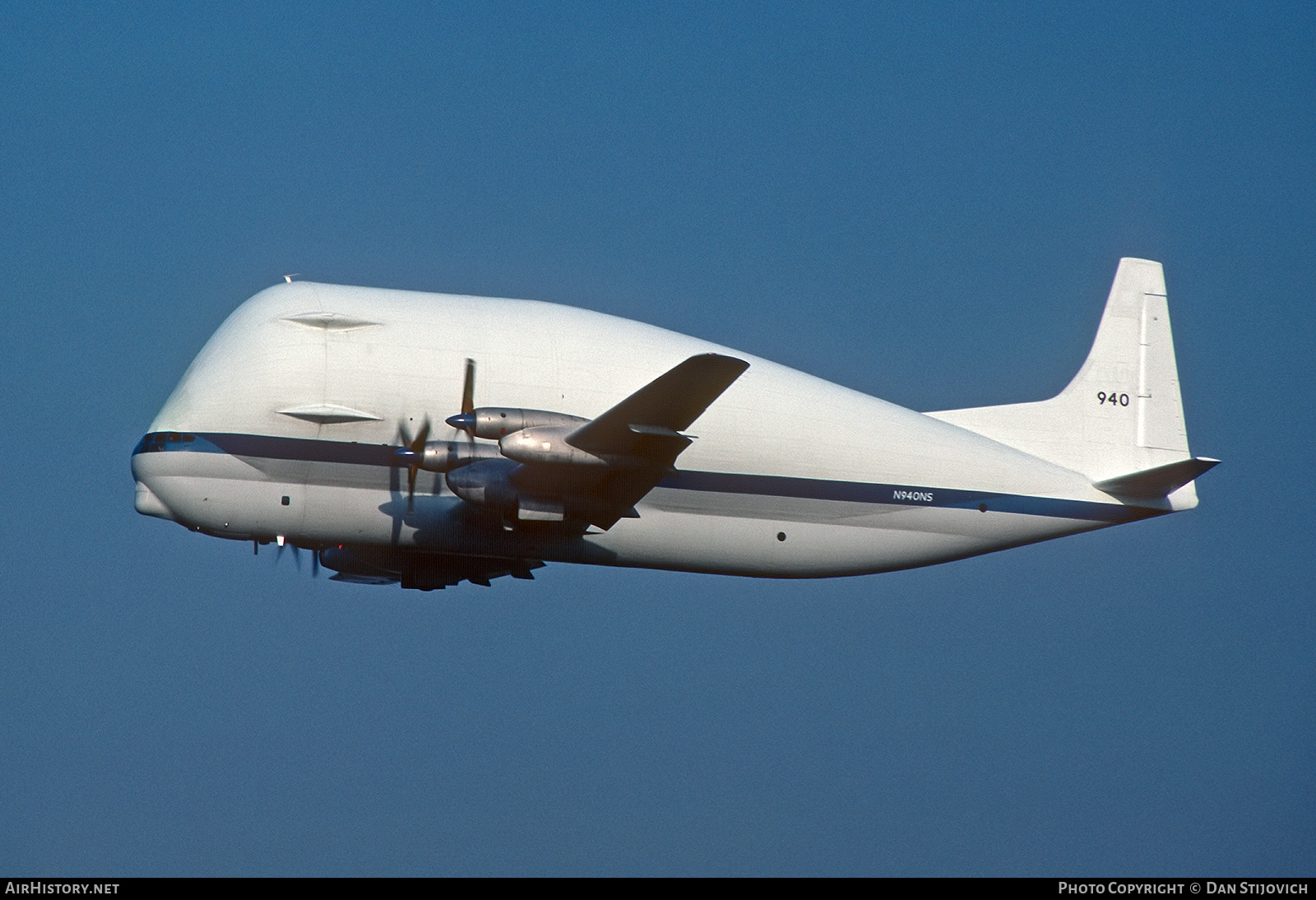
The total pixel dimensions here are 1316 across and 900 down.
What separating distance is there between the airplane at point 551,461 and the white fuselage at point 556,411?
40 mm

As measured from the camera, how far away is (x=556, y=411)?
25234 millimetres

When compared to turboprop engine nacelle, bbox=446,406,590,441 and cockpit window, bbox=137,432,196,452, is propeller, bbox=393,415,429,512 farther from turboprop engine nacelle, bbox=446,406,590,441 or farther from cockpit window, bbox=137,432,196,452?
cockpit window, bbox=137,432,196,452

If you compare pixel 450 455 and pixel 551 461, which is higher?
pixel 450 455

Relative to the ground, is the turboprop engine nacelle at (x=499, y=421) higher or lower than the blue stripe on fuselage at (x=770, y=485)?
higher

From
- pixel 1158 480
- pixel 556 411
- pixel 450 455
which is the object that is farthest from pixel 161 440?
pixel 1158 480

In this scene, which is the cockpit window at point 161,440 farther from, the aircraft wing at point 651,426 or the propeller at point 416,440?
the aircraft wing at point 651,426

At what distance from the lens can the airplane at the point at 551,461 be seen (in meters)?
A: 24.5

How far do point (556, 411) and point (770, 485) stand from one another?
419cm

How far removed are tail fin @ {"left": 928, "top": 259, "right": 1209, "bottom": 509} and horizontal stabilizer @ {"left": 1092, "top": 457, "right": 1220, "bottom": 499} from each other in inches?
17.5

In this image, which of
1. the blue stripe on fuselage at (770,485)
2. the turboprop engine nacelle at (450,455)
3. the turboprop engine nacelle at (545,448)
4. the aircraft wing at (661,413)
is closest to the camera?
the aircraft wing at (661,413)

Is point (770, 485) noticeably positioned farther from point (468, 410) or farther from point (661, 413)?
point (468, 410)

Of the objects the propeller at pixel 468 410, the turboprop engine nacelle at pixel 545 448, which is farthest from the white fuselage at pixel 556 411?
the turboprop engine nacelle at pixel 545 448

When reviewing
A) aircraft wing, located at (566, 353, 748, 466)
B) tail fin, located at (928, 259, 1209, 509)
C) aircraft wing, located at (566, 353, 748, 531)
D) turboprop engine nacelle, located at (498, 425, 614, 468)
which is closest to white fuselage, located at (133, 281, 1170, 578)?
tail fin, located at (928, 259, 1209, 509)

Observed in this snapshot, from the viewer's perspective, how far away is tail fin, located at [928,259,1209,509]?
28.2m
